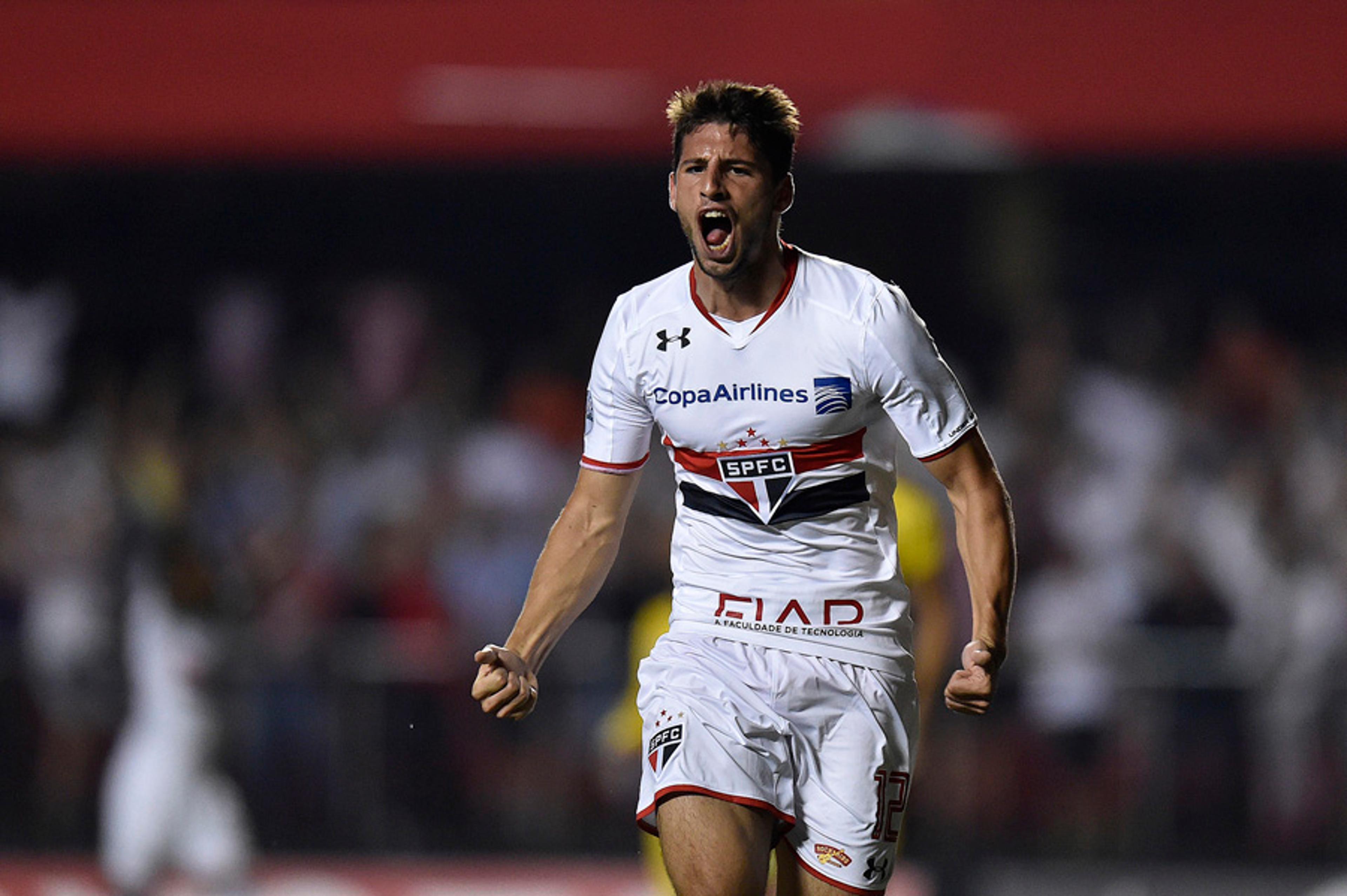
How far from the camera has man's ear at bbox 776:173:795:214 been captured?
15.1ft

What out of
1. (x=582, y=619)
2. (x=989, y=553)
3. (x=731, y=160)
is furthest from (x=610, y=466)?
(x=582, y=619)

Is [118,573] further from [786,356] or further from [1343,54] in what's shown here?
[1343,54]

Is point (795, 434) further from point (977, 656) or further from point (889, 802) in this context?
point (889, 802)

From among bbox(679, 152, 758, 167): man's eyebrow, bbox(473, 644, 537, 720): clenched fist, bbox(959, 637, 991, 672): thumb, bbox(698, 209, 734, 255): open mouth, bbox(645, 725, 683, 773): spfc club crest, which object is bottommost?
bbox(645, 725, 683, 773): spfc club crest

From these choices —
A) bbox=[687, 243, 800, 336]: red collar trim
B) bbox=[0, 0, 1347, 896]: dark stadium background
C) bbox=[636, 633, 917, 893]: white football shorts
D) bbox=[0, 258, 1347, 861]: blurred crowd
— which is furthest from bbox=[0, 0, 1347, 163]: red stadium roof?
bbox=[636, 633, 917, 893]: white football shorts

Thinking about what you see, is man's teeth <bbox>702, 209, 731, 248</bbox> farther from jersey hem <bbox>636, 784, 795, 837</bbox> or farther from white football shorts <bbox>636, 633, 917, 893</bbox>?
jersey hem <bbox>636, 784, 795, 837</bbox>

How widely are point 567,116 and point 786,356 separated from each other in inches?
276

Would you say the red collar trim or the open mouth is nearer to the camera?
the open mouth

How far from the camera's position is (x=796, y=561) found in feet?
15.3

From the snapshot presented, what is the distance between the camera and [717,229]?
4.54m

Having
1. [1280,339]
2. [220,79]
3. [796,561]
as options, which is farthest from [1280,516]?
[220,79]

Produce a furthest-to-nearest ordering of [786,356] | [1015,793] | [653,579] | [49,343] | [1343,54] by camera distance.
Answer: [49,343]
[1343,54]
[653,579]
[1015,793]
[786,356]

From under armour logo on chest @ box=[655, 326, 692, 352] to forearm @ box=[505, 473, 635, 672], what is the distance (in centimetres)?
40

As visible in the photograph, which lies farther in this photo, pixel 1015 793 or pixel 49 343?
pixel 49 343
